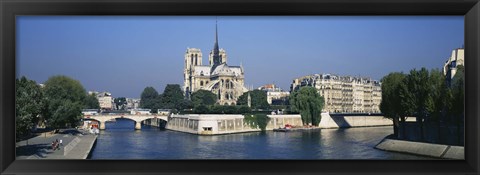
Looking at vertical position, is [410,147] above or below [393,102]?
below

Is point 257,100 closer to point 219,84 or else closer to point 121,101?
point 219,84

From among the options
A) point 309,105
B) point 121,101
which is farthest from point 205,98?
point 121,101

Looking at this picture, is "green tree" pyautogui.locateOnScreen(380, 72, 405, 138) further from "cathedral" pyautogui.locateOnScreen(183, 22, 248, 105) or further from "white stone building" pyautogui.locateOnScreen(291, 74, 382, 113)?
"cathedral" pyautogui.locateOnScreen(183, 22, 248, 105)

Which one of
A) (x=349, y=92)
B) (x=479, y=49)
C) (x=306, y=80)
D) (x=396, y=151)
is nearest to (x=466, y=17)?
(x=479, y=49)

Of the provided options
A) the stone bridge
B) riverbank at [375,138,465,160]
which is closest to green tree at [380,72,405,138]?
riverbank at [375,138,465,160]

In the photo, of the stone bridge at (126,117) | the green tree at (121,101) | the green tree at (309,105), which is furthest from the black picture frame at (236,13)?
the green tree at (309,105)

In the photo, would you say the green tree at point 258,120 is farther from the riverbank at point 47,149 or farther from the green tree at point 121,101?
the green tree at point 121,101

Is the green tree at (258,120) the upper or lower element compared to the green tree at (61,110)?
lower
